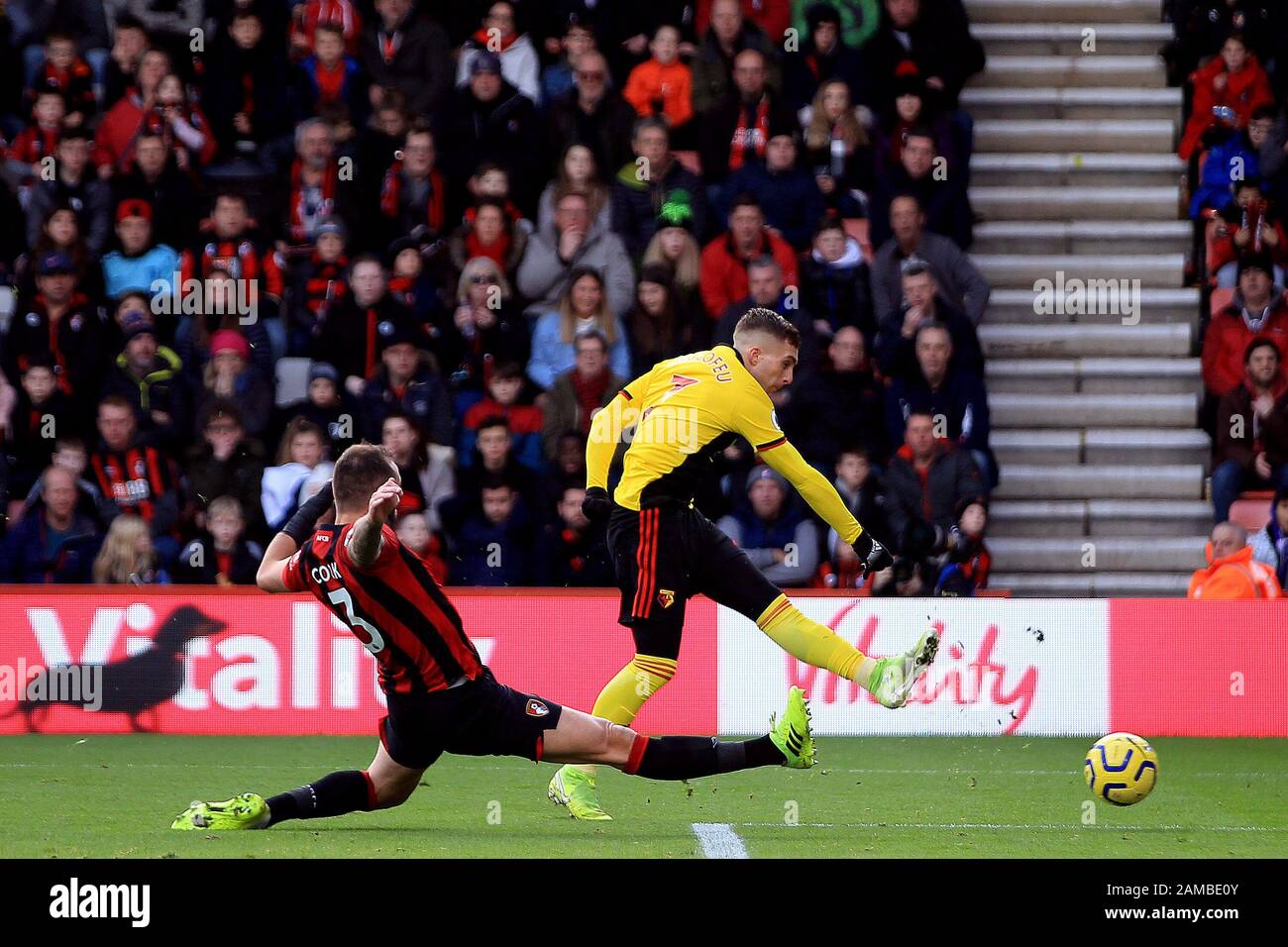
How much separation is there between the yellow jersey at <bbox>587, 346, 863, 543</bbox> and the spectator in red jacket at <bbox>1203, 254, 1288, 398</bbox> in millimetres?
7194

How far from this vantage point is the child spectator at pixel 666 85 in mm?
15672

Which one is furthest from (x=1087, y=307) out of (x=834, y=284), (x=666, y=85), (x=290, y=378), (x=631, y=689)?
(x=631, y=689)

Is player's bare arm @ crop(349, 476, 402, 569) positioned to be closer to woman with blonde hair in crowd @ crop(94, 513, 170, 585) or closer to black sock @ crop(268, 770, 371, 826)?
black sock @ crop(268, 770, 371, 826)

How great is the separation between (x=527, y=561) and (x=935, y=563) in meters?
2.63

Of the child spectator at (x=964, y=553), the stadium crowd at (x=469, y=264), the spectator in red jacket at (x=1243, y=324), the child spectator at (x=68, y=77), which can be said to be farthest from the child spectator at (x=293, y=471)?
the spectator in red jacket at (x=1243, y=324)

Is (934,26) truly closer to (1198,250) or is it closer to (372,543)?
(1198,250)

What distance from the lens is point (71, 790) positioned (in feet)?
31.6

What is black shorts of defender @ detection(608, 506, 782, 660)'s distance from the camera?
879 centimetres

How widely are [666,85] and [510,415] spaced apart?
3.26 meters

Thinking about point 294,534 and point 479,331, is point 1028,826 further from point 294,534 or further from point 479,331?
point 479,331

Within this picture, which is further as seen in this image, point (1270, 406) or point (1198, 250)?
point (1198, 250)

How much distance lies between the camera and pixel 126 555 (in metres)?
13.2

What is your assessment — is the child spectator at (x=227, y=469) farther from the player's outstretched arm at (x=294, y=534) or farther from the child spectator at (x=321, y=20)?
the player's outstretched arm at (x=294, y=534)
